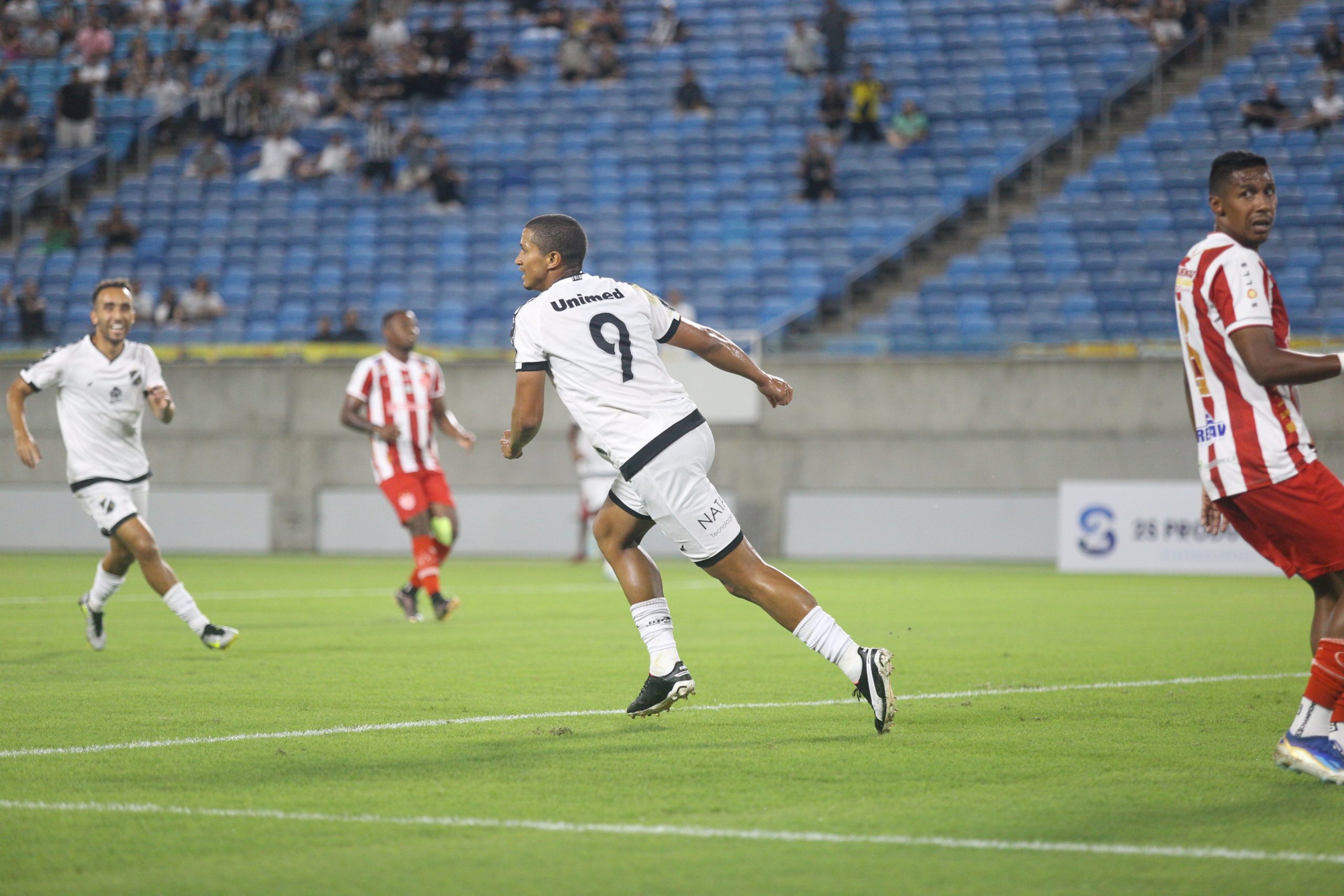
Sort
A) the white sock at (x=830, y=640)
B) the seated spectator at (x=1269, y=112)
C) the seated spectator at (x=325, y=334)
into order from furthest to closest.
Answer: the seated spectator at (x=1269, y=112)
the seated spectator at (x=325, y=334)
the white sock at (x=830, y=640)

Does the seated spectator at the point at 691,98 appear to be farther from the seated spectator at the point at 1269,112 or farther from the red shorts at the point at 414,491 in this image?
the red shorts at the point at 414,491

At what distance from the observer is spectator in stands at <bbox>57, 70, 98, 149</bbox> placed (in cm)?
2888

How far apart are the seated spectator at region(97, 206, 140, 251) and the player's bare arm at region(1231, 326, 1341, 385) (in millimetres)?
24270

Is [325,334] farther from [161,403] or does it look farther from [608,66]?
[161,403]

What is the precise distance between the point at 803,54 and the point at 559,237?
2108 centimetres

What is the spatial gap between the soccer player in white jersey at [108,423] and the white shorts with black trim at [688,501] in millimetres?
4471

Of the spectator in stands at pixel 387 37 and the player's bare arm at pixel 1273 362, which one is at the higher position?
the spectator in stands at pixel 387 37

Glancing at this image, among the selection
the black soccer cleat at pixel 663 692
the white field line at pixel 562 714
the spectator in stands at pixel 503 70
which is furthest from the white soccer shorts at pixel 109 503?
the spectator in stands at pixel 503 70

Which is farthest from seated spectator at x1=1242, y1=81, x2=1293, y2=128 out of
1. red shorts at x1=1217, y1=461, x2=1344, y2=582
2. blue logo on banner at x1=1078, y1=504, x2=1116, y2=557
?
red shorts at x1=1217, y1=461, x2=1344, y2=582

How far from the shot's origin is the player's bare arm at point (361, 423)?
12.7m

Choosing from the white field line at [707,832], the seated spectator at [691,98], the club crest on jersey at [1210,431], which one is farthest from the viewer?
the seated spectator at [691,98]

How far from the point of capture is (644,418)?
21.6 feet

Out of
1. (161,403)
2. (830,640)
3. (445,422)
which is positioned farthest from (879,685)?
(445,422)

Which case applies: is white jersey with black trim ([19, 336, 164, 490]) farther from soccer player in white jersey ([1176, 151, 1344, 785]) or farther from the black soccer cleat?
soccer player in white jersey ([1176, 151, 1344, 785])
